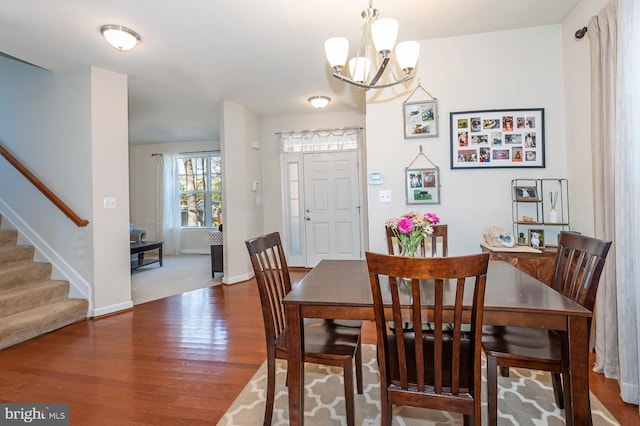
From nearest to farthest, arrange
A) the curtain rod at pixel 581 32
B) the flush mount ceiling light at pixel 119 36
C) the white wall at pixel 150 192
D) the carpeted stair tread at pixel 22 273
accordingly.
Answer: the curtain rod at pixel 581 32 < the flush mount ceiling light at pixel 119 36 < the carpeted stair tread at pixel 22 273 < the white wall at pixel 150 192

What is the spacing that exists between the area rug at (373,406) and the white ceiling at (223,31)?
266 cm

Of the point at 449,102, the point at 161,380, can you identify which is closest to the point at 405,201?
the point at 449,102

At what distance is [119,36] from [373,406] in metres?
3.29

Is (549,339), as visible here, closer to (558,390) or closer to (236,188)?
(558,390)

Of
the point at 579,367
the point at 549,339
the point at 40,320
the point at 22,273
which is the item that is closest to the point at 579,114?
the point at 549,339

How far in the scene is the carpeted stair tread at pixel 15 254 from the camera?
3.21 m

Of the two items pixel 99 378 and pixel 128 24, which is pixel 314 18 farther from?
pixel 99 378

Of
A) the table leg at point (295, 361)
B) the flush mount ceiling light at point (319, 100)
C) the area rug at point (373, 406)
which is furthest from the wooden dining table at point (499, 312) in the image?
the flush mount ceiling light at point (319, 100)

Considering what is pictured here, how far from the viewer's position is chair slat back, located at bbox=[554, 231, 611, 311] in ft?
4.26

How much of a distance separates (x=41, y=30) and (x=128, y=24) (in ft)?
2.49

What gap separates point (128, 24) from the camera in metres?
2.52

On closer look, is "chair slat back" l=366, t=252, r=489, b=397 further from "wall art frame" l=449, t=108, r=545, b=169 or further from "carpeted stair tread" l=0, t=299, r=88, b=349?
"carpeted stair tread" l=0, t=299, r=88, b=349

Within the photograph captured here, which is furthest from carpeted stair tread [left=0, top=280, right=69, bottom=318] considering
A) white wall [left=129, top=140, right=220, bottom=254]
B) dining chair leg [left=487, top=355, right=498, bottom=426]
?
white wall [left=129, top=140, right=220, bottom=254]

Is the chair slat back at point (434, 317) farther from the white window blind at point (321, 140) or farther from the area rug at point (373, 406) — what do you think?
the white window blind at point (321, 140)
